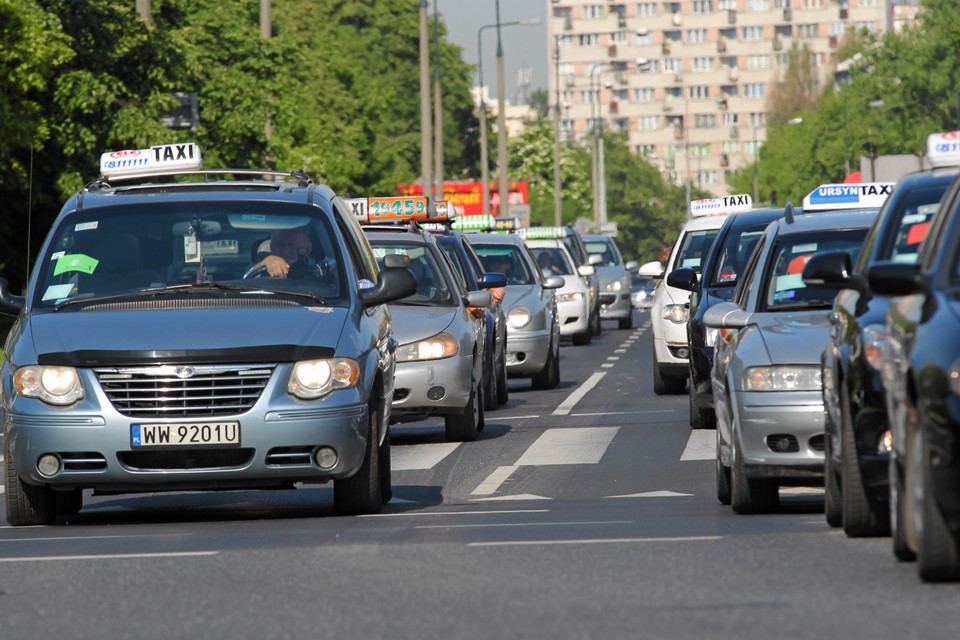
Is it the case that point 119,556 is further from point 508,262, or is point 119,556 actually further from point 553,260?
point 553,260

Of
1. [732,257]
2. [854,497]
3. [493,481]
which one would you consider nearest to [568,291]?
[732,257]

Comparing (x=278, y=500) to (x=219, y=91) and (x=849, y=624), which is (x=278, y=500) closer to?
(x=849, y=624)

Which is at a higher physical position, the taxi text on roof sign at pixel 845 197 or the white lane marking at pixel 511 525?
the taxi text on roof sign at pixel 845 197

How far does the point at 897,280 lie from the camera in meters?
7.96

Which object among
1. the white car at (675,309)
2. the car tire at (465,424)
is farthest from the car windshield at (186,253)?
the white car at (675,309)

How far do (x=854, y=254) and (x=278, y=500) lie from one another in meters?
3.69

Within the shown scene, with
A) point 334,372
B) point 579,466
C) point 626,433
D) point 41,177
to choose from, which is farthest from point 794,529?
point 41,177

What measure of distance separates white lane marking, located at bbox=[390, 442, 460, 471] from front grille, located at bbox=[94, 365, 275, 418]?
4.43 m

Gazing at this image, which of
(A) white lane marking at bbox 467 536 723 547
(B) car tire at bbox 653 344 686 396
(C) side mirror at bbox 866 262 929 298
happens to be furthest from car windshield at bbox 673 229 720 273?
(C) side mirror at bbox 866 262 929 298

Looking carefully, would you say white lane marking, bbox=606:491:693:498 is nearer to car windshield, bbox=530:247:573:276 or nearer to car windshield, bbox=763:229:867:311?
car windshield, bbox=763:229:867:311

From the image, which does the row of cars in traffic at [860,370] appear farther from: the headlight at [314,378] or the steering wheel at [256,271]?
the steering wheel at [256,271]

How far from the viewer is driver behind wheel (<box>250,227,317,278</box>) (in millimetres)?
12125

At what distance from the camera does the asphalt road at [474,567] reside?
7.28m

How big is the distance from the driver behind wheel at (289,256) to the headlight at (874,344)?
391 cm
